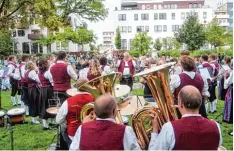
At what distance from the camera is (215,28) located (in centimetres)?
4466

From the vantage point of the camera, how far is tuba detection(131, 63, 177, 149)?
13.3ft

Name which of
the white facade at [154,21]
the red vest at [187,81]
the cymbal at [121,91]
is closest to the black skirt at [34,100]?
the cymbal at [121,91]

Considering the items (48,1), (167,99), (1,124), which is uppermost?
(48,1)

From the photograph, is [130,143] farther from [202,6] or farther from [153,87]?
[202,6]

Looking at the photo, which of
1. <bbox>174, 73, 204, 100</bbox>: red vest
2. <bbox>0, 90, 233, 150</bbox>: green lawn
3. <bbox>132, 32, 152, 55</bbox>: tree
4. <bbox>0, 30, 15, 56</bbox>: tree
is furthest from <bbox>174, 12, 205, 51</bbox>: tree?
<bbox>174, 73, 204, 100</bbox>: red vest

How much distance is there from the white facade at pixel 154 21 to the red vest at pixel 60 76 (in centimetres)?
6049

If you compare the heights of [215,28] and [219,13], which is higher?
[219,13]

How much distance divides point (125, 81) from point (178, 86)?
6.66 metres

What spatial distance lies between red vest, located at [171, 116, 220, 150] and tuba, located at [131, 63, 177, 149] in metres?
0.78

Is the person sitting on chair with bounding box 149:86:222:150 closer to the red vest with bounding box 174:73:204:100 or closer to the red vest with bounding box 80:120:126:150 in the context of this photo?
the red vest with bounding box 80:120:126:150

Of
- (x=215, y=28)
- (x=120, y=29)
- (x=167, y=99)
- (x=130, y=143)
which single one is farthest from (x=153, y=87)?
(x=120, y=29)

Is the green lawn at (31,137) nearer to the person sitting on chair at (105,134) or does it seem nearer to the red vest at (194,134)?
the red vest at (194,134)

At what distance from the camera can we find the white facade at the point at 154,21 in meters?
68.1

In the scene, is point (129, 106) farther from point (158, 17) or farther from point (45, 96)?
point (158, 17)
